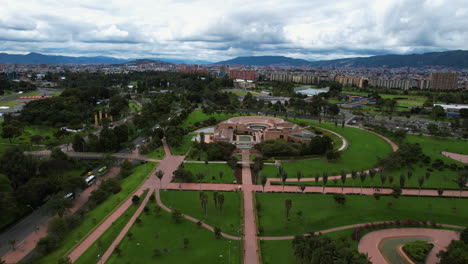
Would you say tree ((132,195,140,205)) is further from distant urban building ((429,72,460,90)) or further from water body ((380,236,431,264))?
distant urban building ((429,72,460,90))

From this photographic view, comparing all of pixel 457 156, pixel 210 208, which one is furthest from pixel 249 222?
pixel 457 156

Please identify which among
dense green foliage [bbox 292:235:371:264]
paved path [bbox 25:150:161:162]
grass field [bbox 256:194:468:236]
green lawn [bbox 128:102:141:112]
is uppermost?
green lawn [bbox 128:102:141:112]

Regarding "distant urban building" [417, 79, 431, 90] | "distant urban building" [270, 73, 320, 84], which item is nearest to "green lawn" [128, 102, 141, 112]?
"distant urban building" [270, 73, 320, 84]

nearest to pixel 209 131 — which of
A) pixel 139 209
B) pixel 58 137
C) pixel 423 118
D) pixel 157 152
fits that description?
pixel 157 152

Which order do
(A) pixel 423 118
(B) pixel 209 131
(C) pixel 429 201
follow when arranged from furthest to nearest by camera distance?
1. (A) pixel 423 118
2. (B) pixel 209 131
3. (C) pixel 429 201

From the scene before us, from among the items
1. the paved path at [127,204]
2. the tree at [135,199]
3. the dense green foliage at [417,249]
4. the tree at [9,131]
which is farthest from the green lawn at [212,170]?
the tree at [9,131]

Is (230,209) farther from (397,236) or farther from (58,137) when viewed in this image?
(58,137)

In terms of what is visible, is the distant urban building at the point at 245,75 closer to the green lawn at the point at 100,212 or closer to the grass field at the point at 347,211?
the green lawn at the point at 100,212
